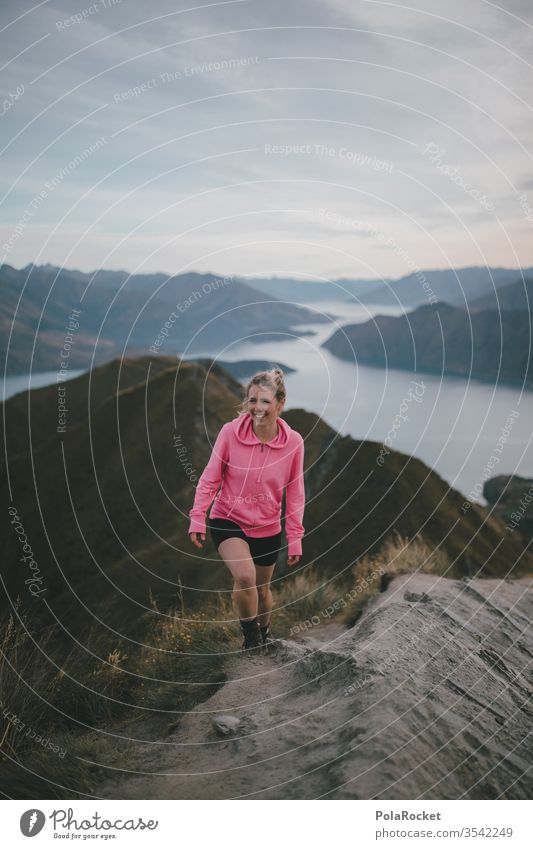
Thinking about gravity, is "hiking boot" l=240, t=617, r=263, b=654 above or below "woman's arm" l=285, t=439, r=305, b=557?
below

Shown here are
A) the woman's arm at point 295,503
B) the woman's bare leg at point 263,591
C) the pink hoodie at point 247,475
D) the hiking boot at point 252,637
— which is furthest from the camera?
the hiking boot at point 252,637

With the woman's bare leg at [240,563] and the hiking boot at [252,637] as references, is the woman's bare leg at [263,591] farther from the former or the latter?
the woman's bare leg at [240,563]

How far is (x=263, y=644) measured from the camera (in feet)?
17.9

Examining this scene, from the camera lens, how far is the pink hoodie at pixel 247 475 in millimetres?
4930

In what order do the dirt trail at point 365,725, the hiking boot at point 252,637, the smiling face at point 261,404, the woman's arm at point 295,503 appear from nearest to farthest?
the dirt trail at point 365,725
the smiling face at point 261,404
the woman's arm at point 295,503
the hiking boot at point 252,637

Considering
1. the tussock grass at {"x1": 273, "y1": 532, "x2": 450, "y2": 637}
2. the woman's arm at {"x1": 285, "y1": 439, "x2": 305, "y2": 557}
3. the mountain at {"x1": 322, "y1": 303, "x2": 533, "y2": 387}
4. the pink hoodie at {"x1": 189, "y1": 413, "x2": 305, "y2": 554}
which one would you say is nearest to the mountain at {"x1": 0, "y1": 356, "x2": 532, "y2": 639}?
the tussock grass at {"x1": 273, "y1": 532, "x2": 450, "y2": 637}

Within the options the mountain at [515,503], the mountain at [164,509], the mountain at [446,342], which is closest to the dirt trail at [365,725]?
the mountain at [164,509]

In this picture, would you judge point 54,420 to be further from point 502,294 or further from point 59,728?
point 502,294

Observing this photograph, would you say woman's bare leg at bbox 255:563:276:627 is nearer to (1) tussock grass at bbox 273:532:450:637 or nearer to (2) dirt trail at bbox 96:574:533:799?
(2) dirt trail at bbox 96:574:533:799

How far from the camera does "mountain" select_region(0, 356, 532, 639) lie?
34.9 m

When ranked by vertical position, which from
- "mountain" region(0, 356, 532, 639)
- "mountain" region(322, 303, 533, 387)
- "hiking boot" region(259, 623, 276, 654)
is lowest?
"mountain" region(0, 356, 532, 639)

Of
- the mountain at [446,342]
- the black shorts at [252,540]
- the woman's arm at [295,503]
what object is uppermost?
the mountain at [446,342]
